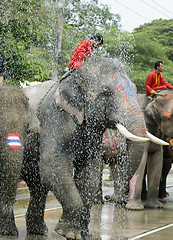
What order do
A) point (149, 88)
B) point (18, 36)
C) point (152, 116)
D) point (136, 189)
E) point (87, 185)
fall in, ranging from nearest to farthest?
point (87, 185) → point (136, 189) → point (152, 116) → point (149, 88) → point (18, 36)

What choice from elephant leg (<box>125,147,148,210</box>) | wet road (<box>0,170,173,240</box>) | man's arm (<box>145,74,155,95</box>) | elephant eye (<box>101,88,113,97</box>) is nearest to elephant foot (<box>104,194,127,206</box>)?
wet road (<box>0,170,173,240</box>)

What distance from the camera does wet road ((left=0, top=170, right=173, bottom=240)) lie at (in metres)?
5.58

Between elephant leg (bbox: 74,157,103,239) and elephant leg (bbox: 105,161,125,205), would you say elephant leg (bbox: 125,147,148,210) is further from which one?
elephant leg (bbox: 74,157,103,239)

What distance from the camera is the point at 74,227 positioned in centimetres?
484

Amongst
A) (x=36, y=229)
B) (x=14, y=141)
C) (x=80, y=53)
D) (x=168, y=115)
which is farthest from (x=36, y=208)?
(x=168, y=115)

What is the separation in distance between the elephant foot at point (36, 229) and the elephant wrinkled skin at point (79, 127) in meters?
0.60

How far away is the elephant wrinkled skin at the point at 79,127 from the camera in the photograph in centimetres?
489

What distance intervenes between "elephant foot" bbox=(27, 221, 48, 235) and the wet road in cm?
7

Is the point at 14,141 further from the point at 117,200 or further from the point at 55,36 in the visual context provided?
the point at 55,36

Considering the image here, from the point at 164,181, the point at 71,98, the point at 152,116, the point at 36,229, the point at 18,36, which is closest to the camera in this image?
the point at 71,98

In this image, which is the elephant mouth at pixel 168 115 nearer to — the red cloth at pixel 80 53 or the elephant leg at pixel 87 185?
the red cloth at pixel 80 53

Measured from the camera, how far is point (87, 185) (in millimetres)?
5367

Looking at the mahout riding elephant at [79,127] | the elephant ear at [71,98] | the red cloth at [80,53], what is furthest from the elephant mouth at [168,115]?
the elephant ear at [71,98]

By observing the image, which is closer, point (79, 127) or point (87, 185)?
point (79, 127)
